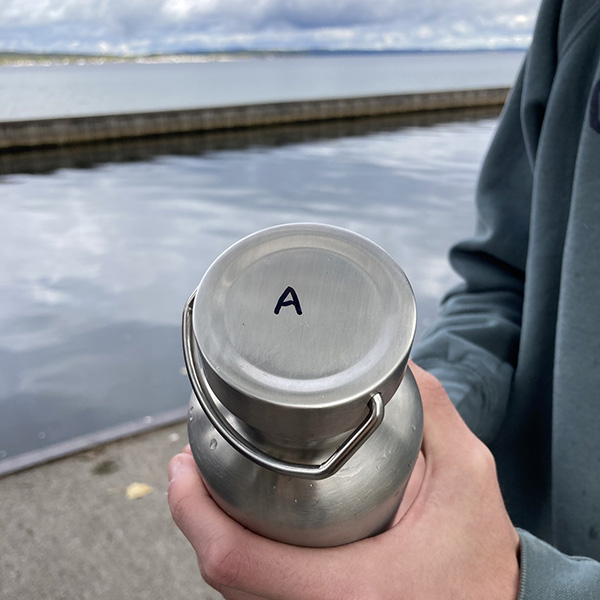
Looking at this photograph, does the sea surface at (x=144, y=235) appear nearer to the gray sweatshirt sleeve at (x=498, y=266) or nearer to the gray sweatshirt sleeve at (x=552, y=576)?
the gray sweatshirt sleeve at (x=498, y=266)

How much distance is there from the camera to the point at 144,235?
19.7 ft

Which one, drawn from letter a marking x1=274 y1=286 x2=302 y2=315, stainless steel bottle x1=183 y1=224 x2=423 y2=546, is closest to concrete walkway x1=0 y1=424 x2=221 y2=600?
stainless steel bottle x1=183 y1=224 x2=423 y2=546

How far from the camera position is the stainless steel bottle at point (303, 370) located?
1.33 feet

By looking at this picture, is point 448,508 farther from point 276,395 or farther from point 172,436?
point 172,436

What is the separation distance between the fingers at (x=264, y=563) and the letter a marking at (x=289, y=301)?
21 cm

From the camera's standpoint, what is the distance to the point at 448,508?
52cm

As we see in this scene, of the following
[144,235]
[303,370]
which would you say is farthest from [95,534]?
[144,235]

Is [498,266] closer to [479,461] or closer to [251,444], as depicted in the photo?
[479,461]

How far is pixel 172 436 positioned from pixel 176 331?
1560 mm

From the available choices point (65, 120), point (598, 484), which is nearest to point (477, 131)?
point (65, 120)

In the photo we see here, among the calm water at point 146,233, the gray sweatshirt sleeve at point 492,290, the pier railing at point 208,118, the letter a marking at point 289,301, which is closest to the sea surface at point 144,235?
the calm water at point 146,233

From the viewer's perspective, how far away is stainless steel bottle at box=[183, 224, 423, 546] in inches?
16.0

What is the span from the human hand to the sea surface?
6.55ft

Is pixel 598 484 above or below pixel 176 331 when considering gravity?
above
